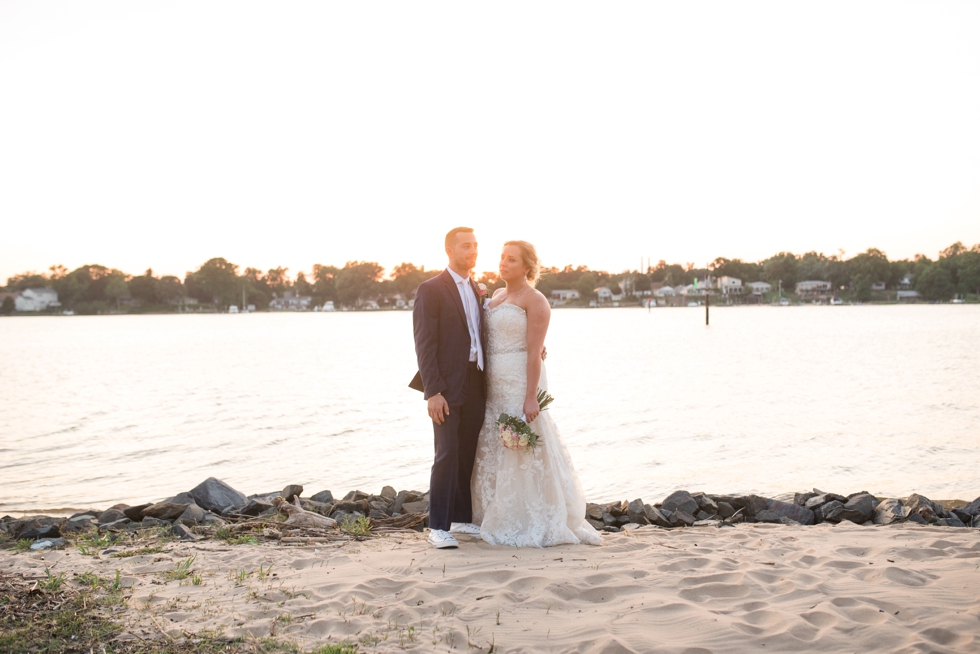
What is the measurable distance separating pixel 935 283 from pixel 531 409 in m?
197

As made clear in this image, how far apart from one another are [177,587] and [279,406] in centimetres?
1631

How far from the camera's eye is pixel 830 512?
303 inches

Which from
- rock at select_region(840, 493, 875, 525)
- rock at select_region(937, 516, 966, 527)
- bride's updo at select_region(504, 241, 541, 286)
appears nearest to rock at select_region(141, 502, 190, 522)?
bride's updo at select_region(504, 241, 541, 286)

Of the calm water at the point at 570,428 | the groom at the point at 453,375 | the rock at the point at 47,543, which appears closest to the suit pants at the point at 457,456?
the groom at the point at 453,375

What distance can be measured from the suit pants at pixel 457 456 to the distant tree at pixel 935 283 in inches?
7703

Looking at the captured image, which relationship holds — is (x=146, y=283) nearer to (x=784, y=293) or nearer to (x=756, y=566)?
(x=784, y=293)

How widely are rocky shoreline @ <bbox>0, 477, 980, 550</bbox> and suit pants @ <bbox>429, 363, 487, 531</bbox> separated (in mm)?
1114

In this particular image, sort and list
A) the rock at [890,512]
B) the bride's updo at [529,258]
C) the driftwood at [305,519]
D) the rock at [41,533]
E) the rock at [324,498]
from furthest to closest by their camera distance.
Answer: the rock at [324,498] → the rock at [890,512] → the driftwood at [305,519] → the rock at [41,533] → the bride's updo at [529,258]

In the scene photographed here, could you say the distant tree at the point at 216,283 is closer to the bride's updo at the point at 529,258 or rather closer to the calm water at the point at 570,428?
the calm water at the point at 570,428

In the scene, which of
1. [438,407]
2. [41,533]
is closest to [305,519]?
[438,407]

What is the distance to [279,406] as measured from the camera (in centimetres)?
2064

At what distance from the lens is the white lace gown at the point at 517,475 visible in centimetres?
588

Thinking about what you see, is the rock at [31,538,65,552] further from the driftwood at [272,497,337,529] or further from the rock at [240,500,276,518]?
the driftwood at [272,497,337,529]

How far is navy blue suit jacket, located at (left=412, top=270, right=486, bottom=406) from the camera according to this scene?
19.1 feet
